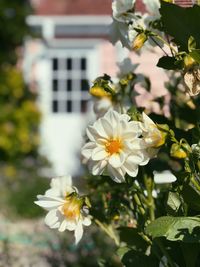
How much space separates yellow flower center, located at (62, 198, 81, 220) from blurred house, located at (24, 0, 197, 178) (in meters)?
8.84

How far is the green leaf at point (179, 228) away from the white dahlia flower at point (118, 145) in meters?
0.17

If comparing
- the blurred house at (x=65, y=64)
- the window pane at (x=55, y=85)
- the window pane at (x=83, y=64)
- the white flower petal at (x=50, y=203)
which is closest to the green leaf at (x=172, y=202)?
the white flower petal at (x=50, y=203)

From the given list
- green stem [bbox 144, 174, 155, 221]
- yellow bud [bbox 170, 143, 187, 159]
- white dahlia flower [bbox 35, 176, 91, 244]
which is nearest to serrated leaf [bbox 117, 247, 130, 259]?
green stem [bbox 144, 174, 155, 221]

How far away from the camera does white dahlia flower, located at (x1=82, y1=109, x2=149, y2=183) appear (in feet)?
6.77

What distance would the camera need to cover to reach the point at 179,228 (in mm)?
2105

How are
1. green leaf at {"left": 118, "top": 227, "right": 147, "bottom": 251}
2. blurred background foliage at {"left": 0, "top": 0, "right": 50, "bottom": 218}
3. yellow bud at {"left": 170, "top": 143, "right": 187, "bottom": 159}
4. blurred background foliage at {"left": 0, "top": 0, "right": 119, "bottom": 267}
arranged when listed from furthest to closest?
blurred background foliage at {"left": 0, "top": 0, "right": 50, "bottom": 218} < blurred background foliage at {"left": 0, "top": 0, "right": 119, "bottom": 267} < green leaf at {"left": 118, "top": 227, "right": 147, "bottom": 251} < yellow bud at {"left": 170, "top": 143, "right": 187, "bottom": 159}

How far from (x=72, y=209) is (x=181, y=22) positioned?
0.63m

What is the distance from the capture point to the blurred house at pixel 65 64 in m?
11.3

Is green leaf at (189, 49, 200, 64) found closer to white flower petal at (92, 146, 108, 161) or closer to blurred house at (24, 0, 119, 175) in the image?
white flower petal at (92, 146, 108, 161)

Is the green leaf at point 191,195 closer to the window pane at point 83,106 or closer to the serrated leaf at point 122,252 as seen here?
the serrated leaf at point 122,252

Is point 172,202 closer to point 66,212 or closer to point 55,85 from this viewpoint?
point 66,212

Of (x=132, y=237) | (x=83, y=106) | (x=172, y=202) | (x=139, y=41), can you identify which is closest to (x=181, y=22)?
(x=139, y=41)

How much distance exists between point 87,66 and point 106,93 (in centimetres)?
949

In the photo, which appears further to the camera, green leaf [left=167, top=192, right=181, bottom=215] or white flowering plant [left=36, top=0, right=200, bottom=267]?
green leaf [left=167, top=192, right=181, bottom=215]
